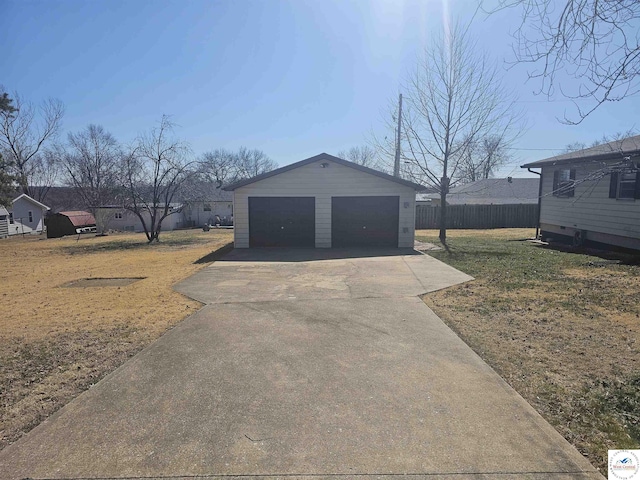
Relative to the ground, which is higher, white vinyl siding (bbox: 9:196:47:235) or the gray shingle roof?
the gray shingle roof

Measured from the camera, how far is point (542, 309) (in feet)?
21.1

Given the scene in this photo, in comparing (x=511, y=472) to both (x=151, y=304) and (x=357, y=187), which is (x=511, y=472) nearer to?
(x=151, y=304)

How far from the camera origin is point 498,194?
33344 millimetres

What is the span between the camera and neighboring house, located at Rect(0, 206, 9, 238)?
31047mm

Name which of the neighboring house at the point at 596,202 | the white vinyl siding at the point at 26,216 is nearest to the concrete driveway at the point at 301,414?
the neighboring house at the point at 596,202

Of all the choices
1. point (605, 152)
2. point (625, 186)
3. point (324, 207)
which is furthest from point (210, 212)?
point (625, 186)

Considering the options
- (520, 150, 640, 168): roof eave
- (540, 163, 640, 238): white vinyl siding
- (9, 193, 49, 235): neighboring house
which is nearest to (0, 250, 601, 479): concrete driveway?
(520, 150, 640, 168): roof eave

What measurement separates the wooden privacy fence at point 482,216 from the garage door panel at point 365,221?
13.5 m

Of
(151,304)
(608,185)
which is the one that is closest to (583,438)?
(151,304)

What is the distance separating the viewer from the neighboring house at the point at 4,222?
31047mm

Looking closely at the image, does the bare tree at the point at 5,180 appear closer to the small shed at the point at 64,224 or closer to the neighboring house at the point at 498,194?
the small shed at the point at 64,224

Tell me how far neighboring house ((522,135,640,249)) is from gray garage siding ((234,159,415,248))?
4.82 m

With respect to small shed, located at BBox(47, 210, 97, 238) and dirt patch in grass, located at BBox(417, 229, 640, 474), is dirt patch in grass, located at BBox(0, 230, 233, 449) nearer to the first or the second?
dirt patch in grass, located at BBox(417, 229, 640, 474)

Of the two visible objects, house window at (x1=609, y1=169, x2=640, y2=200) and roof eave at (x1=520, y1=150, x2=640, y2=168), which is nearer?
roof eave at (x1=520, y1=150, x2=640, y2=168)
